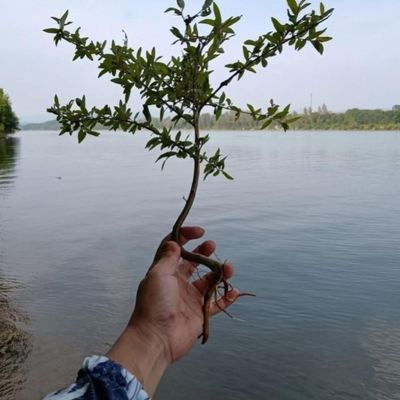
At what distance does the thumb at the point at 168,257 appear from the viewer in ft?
7.29

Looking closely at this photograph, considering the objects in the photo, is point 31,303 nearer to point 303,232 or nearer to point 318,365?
point 318,365

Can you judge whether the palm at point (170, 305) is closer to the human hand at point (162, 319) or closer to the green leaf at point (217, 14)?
the human hand at point (162, 319)

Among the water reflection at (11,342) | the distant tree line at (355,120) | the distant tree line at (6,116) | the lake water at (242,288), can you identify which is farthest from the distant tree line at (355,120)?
the water reflection at (11,342)

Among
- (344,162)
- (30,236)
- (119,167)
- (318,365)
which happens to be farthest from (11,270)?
(344,162)

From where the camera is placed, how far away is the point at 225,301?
2.46m

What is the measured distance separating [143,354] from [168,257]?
0.46 m

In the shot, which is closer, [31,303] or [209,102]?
[209,102]

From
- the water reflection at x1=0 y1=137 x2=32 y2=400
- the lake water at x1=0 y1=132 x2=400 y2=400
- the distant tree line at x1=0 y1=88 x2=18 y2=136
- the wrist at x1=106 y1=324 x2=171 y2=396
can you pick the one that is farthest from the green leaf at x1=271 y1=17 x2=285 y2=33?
the distant tree line at x1=0 y1=88 x2=18 y2=136

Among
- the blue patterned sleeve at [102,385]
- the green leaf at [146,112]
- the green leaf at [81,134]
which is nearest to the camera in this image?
the blue patterned sleeve at [102,385]

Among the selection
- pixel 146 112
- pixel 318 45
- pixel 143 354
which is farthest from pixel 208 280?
pixel 318 45

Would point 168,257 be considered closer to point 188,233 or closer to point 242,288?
point 188,233

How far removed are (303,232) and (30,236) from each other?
8.48 m

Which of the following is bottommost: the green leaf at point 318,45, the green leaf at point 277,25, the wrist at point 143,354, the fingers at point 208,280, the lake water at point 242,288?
the lake water at point 242,288

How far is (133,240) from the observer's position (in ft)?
47.1
